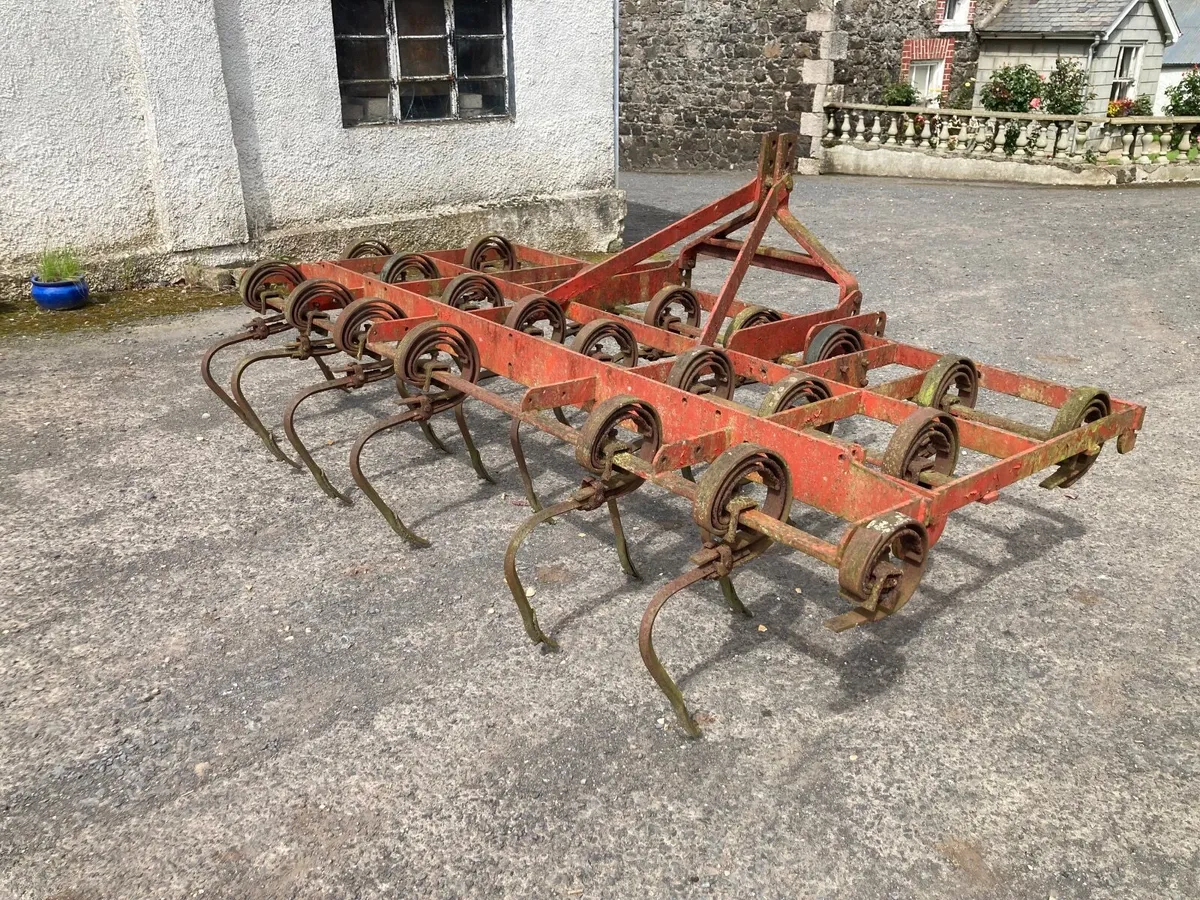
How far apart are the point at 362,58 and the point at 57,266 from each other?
10.7 ft

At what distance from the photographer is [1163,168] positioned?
15.1 m

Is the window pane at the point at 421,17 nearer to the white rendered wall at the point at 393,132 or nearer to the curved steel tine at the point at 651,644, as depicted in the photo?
the white rendered wall at the point at 393,132

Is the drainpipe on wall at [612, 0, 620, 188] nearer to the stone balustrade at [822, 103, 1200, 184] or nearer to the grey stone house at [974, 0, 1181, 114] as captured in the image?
the stone balustrade at [822, 103, 1200, 184]

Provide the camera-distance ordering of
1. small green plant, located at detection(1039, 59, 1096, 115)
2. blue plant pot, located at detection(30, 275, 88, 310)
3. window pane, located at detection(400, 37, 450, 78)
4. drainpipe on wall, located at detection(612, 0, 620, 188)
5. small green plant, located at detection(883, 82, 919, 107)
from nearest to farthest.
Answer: blue plant pot, located at detection(30, 275, 88, 310) → window pane, located at detection(400, 37, 450, 78) → drainpipe on wall, located at detection(612, 0, 620, 188) → small green plant, located at detection(1039, 59, 1096, 115) → small green plant, located at detection(883, 82, 919, 107)

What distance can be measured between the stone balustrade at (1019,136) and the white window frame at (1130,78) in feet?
18.6

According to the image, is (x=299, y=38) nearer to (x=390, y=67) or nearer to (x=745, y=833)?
(x=390, y=67)

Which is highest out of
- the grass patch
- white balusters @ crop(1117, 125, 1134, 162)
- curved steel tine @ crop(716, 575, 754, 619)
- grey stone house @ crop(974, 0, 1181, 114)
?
grey stone house @ crop(974, 0, 1181, 114)

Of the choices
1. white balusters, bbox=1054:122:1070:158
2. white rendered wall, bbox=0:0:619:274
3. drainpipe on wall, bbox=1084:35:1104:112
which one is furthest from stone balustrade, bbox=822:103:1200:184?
white rendered wall, bbox=0:0:619:274

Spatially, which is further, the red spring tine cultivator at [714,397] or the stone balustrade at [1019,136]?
the stone balustrade at [1019,136]

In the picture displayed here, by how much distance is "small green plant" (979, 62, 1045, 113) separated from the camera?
57.3 feet

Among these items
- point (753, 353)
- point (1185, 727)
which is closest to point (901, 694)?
point (1185, 727)

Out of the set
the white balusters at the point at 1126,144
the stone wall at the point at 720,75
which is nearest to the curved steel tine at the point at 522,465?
the stone wall at the point at 720,75

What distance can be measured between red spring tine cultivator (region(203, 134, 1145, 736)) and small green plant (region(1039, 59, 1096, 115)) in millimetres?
14813

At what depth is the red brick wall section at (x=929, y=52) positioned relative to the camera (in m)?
18.5
